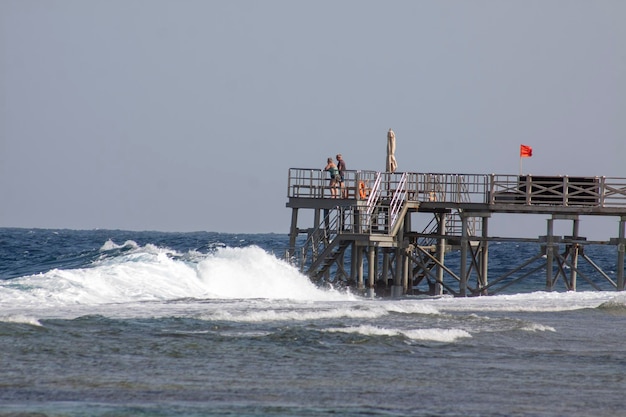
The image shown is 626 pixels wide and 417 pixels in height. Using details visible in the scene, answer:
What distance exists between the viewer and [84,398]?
1462 centimetres

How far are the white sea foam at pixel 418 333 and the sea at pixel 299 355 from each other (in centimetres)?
6

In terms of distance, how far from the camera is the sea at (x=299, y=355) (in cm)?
1461

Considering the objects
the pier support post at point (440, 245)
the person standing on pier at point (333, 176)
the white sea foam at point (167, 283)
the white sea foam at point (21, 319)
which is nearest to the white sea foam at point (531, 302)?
the pier support post at point (440, 245)

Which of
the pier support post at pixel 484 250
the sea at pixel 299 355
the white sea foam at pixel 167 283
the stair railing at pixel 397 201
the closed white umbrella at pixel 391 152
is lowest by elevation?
the sea at pixel 299 355

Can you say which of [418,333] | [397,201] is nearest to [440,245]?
[397,201]

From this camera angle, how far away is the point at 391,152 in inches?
1484

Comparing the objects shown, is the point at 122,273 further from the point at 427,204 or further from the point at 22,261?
the point at 22,261

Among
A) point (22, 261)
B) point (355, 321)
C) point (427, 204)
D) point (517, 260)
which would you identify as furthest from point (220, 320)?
point (517, 260)

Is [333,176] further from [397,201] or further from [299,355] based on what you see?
[299,355]

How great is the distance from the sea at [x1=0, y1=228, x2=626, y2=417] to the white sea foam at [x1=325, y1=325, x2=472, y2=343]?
0.18ft

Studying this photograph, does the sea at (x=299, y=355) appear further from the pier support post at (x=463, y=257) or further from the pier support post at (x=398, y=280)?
the pier support post at (x=398, y=280)

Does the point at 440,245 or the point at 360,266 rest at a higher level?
the point at 440,245

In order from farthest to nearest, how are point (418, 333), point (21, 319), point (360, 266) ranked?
point (360, 266) → point (21, 319) → point (418, 333)

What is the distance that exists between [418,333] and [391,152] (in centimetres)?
1634
